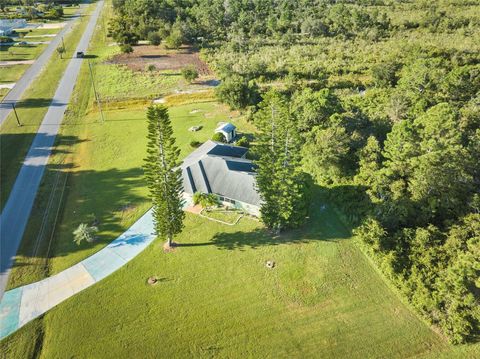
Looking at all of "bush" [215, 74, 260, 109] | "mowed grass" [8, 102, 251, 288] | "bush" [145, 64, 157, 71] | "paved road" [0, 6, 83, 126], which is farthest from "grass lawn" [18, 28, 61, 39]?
"bush" [215, 74, 260, 109]

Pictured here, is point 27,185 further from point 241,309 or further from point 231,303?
point 241,309

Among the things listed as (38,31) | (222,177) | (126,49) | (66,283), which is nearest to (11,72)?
(126,49)

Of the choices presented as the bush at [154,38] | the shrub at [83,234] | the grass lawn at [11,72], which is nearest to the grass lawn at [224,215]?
the shrub at [83,234]

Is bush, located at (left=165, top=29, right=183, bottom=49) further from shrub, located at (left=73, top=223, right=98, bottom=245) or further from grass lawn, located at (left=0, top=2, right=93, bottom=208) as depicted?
shrub, located at (left=73, top=223, right=98, bottom=245)

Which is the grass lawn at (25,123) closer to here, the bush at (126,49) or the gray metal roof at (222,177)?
the bush at (126,49)

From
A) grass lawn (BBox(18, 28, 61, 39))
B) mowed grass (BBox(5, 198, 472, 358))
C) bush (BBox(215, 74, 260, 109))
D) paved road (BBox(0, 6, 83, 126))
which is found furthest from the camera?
grass lawn (BBox(18, 28, 61, 39))

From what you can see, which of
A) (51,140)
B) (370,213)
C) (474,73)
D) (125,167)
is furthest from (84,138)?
(474,73)
